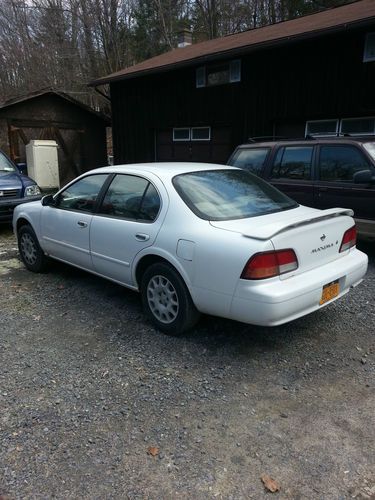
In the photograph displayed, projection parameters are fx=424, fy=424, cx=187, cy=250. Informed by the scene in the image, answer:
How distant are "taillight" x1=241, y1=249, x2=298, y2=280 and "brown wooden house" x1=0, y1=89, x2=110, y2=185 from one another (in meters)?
13.9

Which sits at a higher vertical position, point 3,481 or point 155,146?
point 155,146

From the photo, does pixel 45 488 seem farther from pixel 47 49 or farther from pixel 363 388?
pixel 47 49

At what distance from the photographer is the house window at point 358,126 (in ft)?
34.0

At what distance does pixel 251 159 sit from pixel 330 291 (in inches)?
162

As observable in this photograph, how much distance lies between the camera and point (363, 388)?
3064 millimetres

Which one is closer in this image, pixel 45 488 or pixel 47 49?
pixel 45 488

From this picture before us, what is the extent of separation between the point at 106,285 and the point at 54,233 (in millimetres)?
879

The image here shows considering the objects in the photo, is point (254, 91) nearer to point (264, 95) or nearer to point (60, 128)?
point (264, 95)

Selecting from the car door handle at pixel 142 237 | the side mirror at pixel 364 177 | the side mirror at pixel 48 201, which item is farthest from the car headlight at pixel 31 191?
the side mirror at pixel 364 177

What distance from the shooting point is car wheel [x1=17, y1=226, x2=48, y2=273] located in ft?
18.3

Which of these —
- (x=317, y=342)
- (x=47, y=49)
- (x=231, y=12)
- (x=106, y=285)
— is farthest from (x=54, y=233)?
(x=47, y=49)

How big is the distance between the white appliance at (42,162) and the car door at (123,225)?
11.0 meters

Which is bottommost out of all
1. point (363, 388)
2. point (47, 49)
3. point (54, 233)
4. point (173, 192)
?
point (363, 388)

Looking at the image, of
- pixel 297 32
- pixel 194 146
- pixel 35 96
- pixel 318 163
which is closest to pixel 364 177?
pixel 318 163
